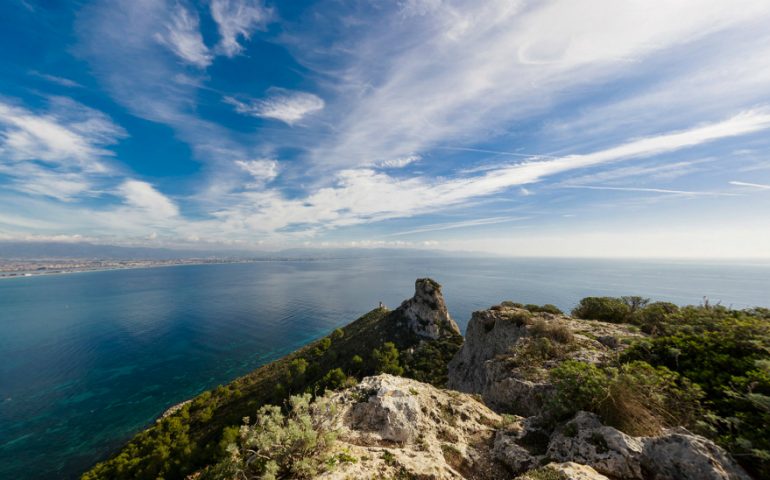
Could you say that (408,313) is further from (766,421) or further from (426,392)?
(766,421)

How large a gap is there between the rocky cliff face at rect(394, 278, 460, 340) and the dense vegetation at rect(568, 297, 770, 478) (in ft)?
155

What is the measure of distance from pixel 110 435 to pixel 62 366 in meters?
46.8

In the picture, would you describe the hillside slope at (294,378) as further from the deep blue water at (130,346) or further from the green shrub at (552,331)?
the green shrub at (552,331)

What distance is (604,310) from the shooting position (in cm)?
2619

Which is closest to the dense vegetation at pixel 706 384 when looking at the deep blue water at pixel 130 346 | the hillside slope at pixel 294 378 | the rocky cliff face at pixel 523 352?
the rocky cliff face at pixel 523 352

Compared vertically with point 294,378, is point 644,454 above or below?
above

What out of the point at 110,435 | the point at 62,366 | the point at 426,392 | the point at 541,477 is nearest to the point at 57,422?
the point at 110,435

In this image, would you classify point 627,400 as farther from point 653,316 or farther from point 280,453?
point 653,316

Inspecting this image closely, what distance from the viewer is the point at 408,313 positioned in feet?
208

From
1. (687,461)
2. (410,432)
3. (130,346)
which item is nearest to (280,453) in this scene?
(410,432)

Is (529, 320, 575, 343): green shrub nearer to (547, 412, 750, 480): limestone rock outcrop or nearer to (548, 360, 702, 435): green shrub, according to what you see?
(548, 360, 702, 435): green shrub

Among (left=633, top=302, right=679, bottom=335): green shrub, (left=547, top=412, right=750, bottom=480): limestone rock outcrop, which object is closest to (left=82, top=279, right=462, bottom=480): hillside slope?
(left=547, top=412, right=750, bottom=480): limestone rock outcrop

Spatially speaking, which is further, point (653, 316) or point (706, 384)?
point (653, 316)

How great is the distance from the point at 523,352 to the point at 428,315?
43.6 metres
